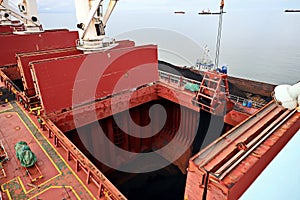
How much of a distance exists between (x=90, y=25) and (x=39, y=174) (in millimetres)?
8283

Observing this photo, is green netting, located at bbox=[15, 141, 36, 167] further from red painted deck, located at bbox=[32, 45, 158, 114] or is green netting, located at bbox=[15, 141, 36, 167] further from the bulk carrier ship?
red painted deck, located at bbox=[32, 45, 158, 114]

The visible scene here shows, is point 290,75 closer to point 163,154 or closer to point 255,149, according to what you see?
point 163,154

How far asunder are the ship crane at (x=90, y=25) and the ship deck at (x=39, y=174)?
213 inches

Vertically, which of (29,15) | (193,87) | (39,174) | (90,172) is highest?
(29,15)

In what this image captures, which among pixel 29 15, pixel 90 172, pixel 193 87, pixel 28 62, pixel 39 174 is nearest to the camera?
pixel 90 172

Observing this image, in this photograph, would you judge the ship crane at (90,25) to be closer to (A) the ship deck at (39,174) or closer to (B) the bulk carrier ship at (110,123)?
(B) the bulk carrier ship at (110,123)

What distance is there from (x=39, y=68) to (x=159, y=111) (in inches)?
294

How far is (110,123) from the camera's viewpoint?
1127 cm

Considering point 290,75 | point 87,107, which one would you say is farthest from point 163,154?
point 290,75

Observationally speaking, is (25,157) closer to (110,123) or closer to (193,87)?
(110,123)

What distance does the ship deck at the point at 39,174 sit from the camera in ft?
19.6

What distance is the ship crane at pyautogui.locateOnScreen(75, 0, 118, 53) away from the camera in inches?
436

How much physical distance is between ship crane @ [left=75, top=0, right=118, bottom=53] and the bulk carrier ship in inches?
2.2

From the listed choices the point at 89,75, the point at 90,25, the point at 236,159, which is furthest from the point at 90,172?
the point at 90,25
